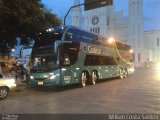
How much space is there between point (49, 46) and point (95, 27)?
8101cm

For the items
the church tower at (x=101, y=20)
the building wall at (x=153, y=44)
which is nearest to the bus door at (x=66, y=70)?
the church tower at (x=101, y=20)

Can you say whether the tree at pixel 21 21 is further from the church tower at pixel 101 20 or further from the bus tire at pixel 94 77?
the church tower at pixel 101 20

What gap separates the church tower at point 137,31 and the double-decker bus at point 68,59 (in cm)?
6877

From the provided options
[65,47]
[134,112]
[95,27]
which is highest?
[95,27]

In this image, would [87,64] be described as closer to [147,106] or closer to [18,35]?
[18,35]

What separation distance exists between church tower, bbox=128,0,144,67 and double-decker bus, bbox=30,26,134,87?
2708 inches

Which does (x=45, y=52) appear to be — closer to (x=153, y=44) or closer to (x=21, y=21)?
(x=21, y=21)

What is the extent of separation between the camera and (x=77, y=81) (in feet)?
62.5

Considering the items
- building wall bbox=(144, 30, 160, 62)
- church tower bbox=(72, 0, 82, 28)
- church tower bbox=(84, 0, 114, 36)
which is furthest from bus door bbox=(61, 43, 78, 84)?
church tower bbox=(72, 0, 82, 28)

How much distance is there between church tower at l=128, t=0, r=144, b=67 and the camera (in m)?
90.4

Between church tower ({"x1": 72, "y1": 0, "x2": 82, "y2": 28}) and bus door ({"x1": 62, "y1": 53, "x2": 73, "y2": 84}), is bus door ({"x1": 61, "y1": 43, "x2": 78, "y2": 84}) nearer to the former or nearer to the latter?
bus door ({"x1": 62, "y1": 53, "x2": 73, "y2": 84})

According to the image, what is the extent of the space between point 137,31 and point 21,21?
74696 mm

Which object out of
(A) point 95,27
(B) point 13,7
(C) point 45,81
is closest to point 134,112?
(C) point 45,81

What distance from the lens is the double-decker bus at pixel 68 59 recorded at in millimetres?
17188
